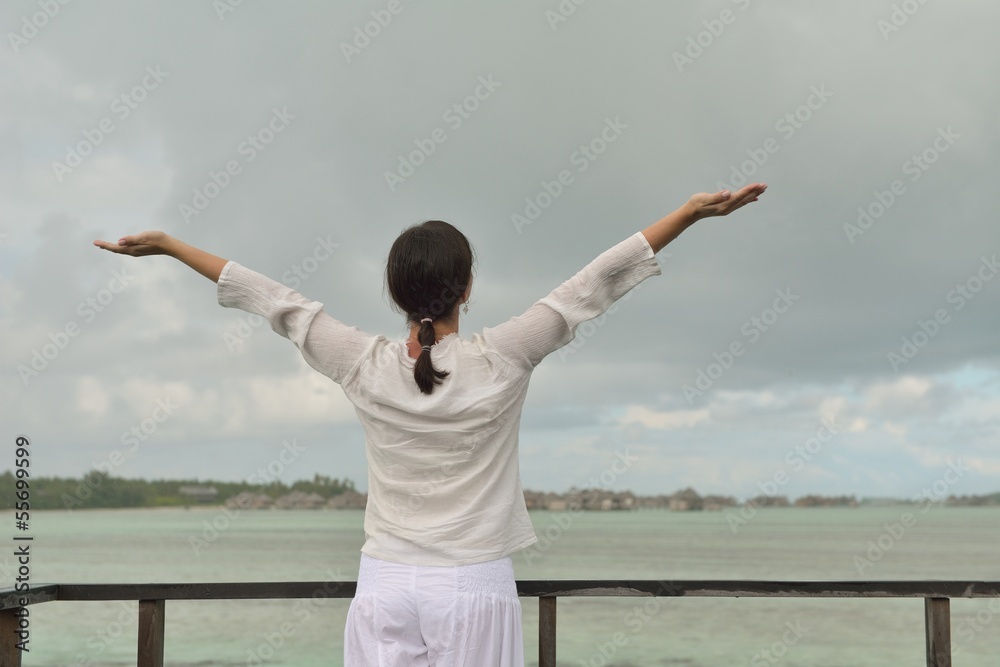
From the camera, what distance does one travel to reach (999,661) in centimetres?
2016

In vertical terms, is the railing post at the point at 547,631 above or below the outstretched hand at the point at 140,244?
below

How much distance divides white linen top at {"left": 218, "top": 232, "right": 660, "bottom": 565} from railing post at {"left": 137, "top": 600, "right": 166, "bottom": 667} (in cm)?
129

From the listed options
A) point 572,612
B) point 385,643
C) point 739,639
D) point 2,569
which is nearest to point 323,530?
point 2,569

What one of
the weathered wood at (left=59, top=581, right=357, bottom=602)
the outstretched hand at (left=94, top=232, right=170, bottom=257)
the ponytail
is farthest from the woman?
the weathered wood at (left=59, top=581, right=357, bottom=602)

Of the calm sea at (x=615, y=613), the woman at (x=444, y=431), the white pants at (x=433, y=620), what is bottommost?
the calm sea at (x=615, y=613)

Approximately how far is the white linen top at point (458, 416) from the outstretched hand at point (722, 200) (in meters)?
0.13

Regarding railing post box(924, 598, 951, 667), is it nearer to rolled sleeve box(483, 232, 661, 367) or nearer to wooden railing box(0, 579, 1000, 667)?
wooden railing box(0, 579, 1000, 667)

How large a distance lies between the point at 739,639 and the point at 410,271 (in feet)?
74.3

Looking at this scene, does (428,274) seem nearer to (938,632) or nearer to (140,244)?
(140,244)

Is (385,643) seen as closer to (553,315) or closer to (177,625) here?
(553,315)

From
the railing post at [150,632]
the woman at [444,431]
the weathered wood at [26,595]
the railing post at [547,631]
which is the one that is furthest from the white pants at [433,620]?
the weathered wood at [26,595]

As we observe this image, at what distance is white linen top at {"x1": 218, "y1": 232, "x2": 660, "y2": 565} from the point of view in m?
1.76

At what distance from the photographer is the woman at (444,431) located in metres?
1.74

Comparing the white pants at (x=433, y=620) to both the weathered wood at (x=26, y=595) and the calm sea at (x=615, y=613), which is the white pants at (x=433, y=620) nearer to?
the weathered wood at (x=26, y=595)
